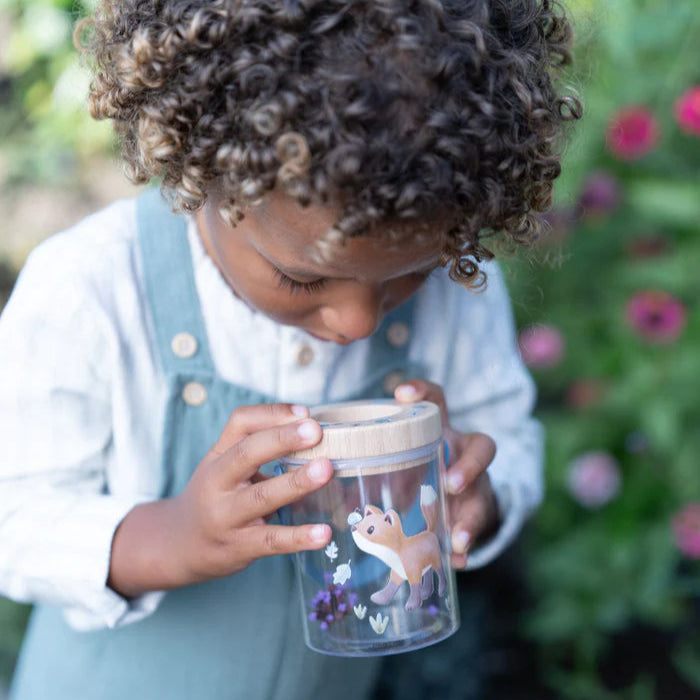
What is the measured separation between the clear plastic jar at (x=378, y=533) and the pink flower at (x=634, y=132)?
1336 mm

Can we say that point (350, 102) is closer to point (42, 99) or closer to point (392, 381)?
point (392, 381)

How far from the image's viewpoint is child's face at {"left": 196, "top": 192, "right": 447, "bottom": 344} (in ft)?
2.94

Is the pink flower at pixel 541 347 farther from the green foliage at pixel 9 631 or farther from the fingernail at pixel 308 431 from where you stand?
the fingernail at pixel 308 431

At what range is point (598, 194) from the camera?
2250 millimetres

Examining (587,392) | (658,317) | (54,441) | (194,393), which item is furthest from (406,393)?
(587,392)

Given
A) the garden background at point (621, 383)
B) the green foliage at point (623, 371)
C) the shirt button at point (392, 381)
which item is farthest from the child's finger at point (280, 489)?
the green foliage at point (623, 371)

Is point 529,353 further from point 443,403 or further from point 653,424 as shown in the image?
point 443,403

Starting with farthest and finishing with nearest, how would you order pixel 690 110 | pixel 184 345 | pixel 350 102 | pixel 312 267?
1. pixel 690 110
2. pixel 184 345
3. pixel 312 267
4. pixel 350 102

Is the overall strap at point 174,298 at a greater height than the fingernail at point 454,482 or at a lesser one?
greater

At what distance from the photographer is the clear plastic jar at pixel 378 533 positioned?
0.91 meters

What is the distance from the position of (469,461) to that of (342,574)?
0.22m

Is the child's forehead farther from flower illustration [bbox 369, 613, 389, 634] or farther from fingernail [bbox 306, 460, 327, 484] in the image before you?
flower illustration [bbox 369, 613, 389, 634]

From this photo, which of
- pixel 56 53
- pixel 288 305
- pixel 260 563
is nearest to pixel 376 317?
pixel 288 305

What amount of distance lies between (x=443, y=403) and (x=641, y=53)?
151 centimetres
